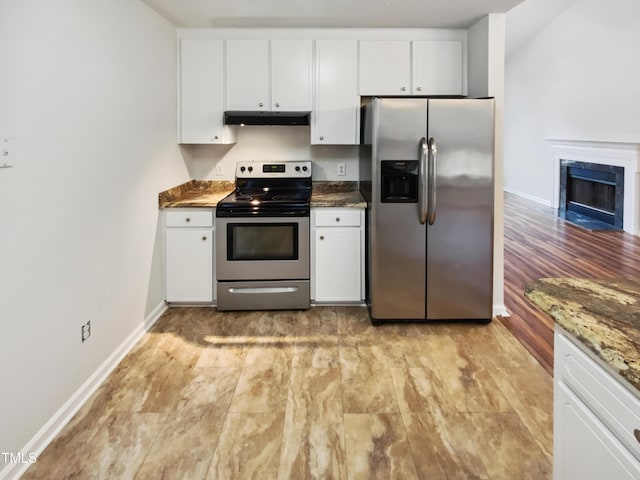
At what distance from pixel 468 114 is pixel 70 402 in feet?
9.69

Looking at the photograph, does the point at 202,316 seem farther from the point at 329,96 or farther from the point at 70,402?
the point at 329,96

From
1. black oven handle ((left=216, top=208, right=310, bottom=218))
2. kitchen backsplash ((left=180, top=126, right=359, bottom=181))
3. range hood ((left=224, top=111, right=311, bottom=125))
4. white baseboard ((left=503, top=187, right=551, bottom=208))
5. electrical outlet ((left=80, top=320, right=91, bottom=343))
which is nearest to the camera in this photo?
electrical outlet ((left=80, top=320, right=91, bottom=343))

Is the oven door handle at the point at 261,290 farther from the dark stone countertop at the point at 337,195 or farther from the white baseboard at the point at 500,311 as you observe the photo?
the white baseboard at the point at 500,311

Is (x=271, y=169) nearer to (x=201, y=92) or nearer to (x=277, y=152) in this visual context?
(x=277, y=152)

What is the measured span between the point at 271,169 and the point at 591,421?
3.49 meters

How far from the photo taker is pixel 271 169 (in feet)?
13.9

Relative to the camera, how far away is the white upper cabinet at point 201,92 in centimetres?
388

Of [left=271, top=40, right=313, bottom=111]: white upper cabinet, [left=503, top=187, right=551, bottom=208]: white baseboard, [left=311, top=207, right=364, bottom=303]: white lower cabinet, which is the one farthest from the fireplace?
[left=271, top=40, right=313, bottom=111]: white upper cabinet

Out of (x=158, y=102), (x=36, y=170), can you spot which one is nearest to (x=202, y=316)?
(x=158, y=102)

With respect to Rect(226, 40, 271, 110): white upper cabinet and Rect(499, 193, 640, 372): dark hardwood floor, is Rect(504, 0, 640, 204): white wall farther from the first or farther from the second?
Rect(226, 40, 271, 110): white upper cabinet

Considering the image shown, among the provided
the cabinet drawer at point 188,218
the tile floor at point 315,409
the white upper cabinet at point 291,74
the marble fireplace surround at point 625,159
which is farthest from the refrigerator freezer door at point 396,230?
the marble fireplace surround at point 625,159

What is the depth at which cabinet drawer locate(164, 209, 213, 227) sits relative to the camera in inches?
145

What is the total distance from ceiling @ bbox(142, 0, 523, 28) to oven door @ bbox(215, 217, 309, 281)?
1503 millimetres

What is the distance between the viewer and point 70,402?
2.31 meters
